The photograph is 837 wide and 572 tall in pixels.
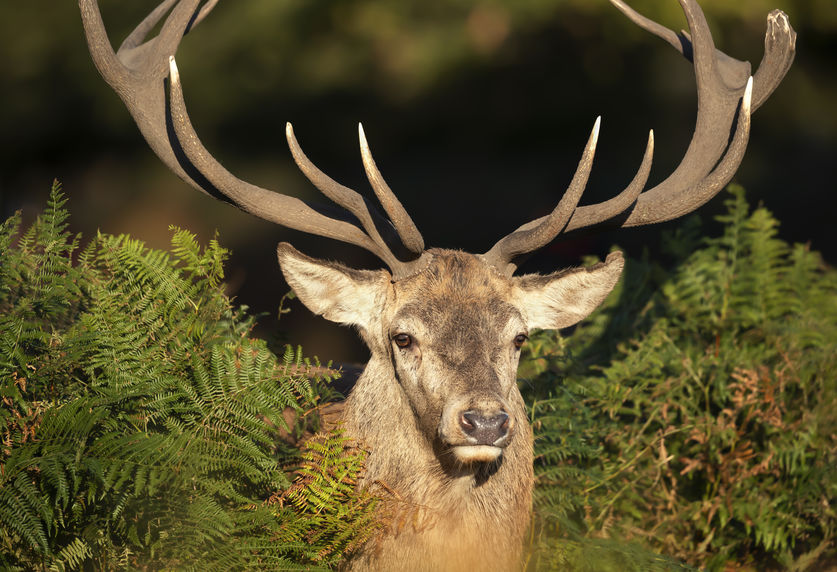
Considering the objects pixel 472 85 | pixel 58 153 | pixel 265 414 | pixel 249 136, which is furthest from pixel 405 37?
pixel 265 414

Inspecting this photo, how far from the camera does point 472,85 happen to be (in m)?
14.0

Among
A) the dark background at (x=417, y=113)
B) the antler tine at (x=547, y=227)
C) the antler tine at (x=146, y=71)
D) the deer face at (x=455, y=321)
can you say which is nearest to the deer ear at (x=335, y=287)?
the deer face at (x=455, y=321)

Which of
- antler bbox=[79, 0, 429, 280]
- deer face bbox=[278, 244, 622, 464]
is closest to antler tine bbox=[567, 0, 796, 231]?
deer face bbox=[278, 244, 622, 464]

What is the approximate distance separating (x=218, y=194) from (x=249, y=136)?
1004cm

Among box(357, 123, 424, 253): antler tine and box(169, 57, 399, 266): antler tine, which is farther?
box(169, 57, 399, 266): antler tine

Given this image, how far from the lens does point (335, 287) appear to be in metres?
5.07

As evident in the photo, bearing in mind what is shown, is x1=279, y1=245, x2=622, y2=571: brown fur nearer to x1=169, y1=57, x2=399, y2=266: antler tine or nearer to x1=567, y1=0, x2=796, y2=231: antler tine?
x1=169, y1=57, x2=399, y2=266: antler tine

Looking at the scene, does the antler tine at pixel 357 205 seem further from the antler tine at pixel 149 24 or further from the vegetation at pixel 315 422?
the antler tine at pixel 149 24

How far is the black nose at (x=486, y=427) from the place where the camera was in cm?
425

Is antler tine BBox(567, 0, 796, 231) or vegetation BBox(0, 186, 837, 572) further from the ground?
antler tine BBox(567, 0, 796, 231)

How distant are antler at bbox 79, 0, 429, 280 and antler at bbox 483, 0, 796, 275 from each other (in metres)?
0.53

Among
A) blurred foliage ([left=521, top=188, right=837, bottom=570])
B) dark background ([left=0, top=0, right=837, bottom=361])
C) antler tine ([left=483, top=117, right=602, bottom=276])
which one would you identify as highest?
dark background ([left=0, top=0, right=837, bottom=361])

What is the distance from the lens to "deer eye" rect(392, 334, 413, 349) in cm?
476

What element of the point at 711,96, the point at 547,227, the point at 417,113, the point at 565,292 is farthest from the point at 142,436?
the point at 417,113
